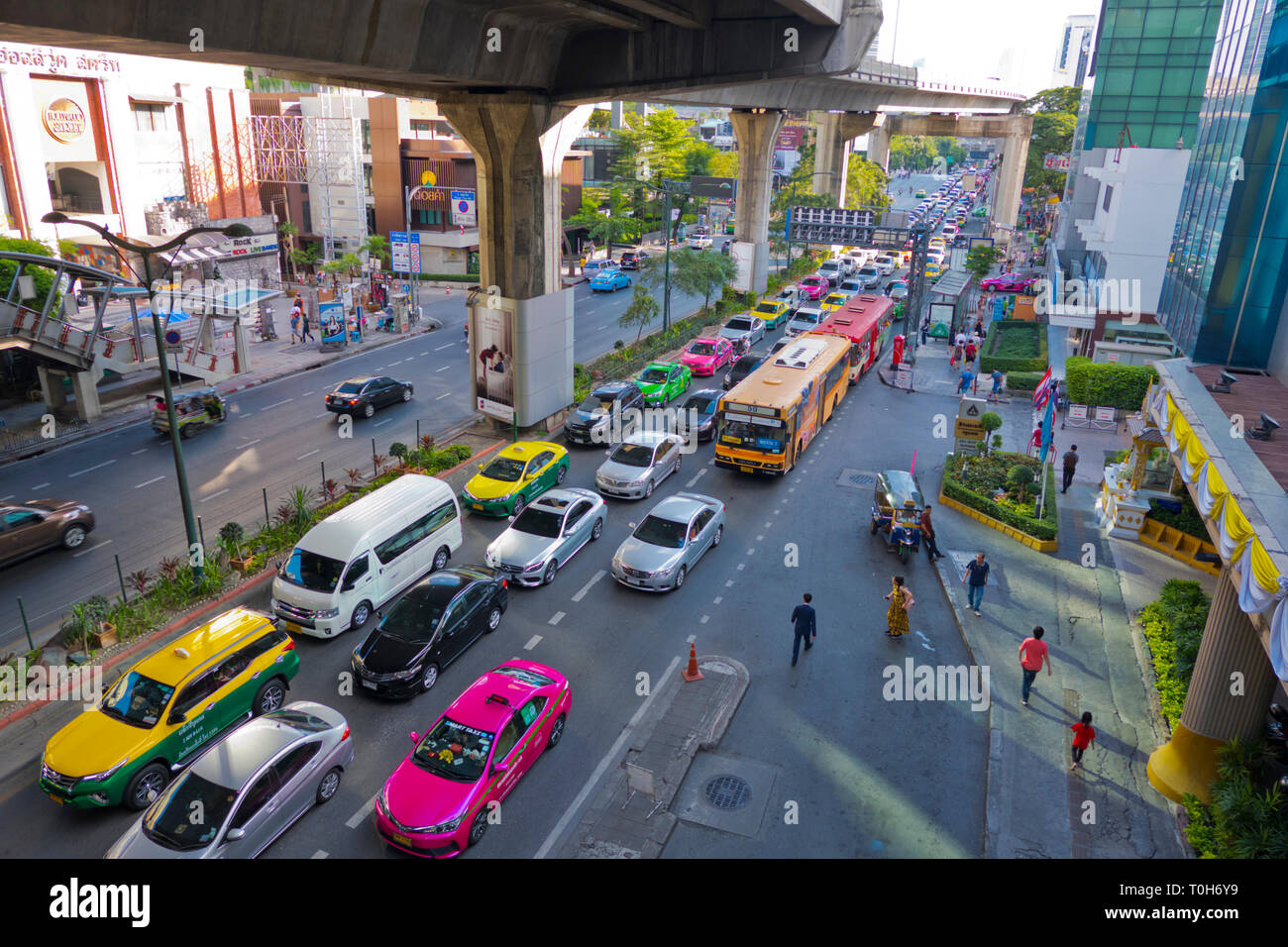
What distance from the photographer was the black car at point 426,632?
15039 mm

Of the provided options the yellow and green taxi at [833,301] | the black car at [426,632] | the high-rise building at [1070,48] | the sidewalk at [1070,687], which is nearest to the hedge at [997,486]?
the sidewalk at [1070,687]

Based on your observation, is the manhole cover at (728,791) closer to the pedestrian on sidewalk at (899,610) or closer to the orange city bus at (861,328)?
the pedestrian on sidewalk at (899,610)

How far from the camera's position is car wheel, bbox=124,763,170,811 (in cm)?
1248

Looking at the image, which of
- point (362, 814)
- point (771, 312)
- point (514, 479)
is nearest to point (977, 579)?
point (514, 479)

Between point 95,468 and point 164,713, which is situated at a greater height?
point 164,713

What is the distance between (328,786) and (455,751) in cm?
218

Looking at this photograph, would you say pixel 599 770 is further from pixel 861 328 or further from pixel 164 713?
pixel 861 328

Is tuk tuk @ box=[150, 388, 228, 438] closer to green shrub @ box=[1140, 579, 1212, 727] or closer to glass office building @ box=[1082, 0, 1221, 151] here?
green shrub @ box=[1140, 579, 1212, 727]

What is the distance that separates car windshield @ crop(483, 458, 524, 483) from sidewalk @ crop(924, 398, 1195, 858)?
1160 cm

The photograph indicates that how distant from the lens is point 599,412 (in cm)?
2925

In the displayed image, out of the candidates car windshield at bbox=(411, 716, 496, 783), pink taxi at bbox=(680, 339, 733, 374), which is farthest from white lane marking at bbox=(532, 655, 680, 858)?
pink taxi at bbox=(680, 339, 733, 374)

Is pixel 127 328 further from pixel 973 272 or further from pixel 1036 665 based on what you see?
pixel 973 272

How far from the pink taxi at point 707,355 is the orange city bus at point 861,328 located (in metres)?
4.79

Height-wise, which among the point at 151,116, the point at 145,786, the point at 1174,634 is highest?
the point at 151,116
